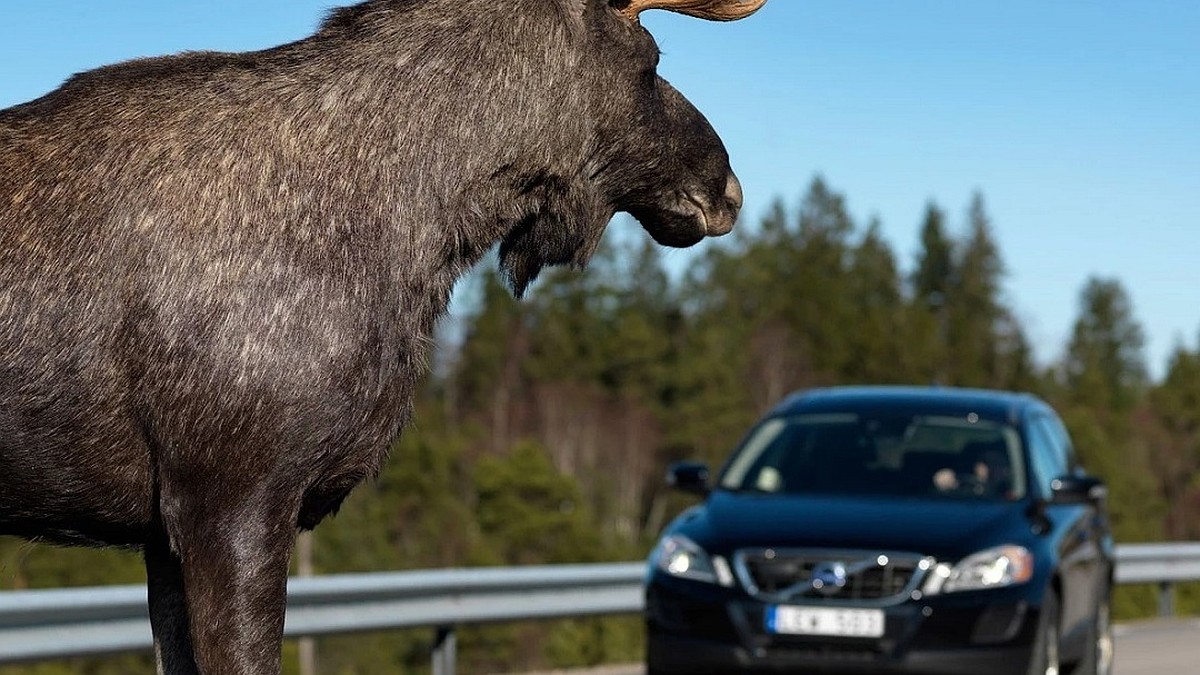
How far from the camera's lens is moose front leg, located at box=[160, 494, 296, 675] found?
180 inches

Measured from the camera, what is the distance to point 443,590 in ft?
38.1

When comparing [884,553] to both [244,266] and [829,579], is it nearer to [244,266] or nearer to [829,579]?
[829,579]

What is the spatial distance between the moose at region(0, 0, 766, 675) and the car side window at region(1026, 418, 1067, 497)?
6.43 m

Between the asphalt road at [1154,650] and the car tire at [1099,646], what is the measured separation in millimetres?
355

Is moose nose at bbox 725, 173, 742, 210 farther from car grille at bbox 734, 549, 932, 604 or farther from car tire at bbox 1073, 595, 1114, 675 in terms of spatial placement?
car tire at bbox 1073, 595, 1114, 675

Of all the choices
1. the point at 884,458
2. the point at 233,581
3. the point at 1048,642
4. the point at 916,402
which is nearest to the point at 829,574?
the point at 1048,642

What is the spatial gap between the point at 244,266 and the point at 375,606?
6749 millimetres

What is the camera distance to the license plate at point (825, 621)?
9891mm

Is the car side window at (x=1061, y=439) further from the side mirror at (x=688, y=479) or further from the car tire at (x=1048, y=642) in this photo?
the side mirror at (x=688, y=479)

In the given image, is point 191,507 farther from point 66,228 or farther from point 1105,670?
point 1105,670

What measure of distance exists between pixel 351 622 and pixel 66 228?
6543mm

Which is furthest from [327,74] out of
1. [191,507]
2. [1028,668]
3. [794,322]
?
[794,322]

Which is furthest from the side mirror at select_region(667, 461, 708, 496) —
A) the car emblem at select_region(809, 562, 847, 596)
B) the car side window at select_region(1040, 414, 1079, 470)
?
the car side window at select_region(1040, 414, 1079, 470)

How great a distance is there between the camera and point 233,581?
4586 millimetres
